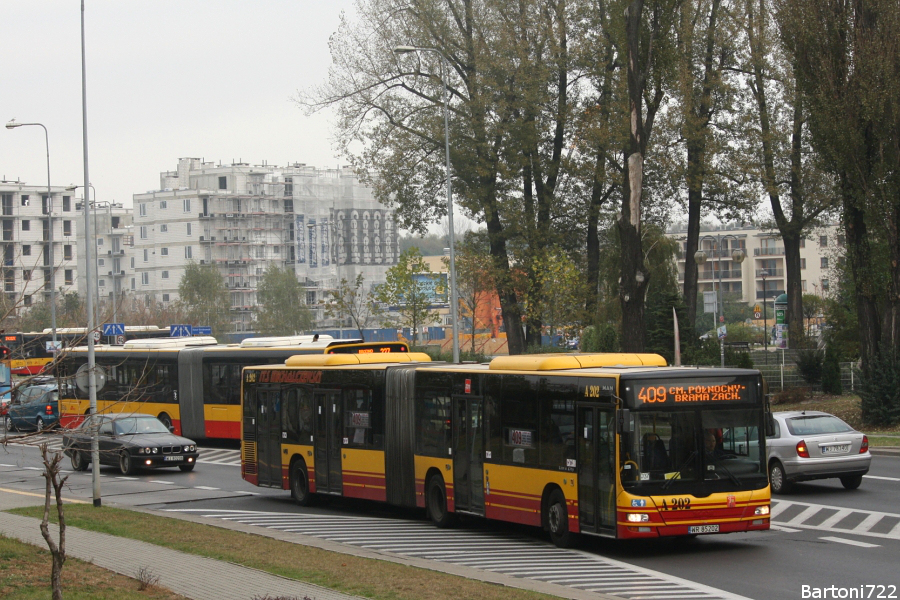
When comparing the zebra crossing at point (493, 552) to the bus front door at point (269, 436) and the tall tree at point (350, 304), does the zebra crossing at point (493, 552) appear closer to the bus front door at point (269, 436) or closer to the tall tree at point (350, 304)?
the bus front door at point (269, 436)

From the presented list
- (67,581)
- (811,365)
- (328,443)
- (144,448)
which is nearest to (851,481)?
(328,443)

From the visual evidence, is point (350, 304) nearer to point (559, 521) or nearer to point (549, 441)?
point (549, 441)

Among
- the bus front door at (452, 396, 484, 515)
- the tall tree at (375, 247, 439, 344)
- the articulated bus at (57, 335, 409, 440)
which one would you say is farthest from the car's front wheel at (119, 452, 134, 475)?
the tall tree at (375, 247, 439, 344)

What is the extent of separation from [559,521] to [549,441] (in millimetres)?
1135

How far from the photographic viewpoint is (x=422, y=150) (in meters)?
47.6

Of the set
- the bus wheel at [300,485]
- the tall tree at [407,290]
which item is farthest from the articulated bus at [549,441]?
the tall tree at [407,290]

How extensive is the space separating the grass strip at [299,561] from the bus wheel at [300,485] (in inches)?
147

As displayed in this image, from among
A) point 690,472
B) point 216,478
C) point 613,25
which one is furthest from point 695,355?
point 690,472

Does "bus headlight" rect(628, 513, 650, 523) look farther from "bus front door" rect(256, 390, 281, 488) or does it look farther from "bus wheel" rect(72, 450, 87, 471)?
"bus wheel" rect(72, 450, 87, 471)

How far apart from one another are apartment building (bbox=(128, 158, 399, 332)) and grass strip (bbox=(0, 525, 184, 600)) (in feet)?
393

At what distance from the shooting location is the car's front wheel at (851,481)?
64.3 feet

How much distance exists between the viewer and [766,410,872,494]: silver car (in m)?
19.1

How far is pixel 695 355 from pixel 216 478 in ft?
75.3

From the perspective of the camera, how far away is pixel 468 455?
17.0 metres
